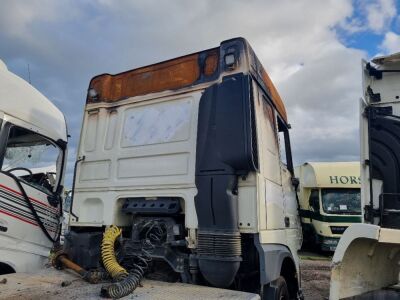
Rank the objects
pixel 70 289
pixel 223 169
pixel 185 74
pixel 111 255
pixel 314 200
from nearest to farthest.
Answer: pixel 70 289 < pixel 223 169 < pixel 111 255 < pixel 185 74 < pixel 314 200

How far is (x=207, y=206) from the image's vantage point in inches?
121

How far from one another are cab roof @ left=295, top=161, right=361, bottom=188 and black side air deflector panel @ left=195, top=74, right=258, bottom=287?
10515 mm

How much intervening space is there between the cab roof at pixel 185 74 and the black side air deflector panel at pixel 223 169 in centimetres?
24

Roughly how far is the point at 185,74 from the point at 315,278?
6.49m

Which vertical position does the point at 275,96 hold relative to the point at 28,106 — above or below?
above

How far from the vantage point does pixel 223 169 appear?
3086 millimetres

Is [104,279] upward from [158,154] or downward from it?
downward

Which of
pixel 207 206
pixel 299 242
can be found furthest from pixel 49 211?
pixel 299 242

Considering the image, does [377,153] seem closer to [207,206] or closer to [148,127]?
[207,206]

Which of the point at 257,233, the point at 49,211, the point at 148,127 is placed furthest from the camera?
the point at 49,211

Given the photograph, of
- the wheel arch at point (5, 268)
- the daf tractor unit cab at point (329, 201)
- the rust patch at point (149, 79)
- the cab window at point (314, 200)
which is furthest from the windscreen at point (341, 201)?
the wheel arch at point (5, 268)

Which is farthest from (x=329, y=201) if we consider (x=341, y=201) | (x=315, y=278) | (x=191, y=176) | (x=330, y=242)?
(x=191, y=176)

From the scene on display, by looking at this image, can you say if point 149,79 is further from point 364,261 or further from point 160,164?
point 364,261

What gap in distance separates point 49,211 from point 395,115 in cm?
436
